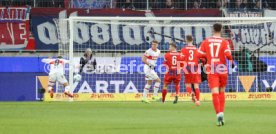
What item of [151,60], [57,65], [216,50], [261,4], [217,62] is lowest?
[57,65]

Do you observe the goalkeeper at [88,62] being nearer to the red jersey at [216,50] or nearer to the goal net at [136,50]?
the goal net at [136,50]

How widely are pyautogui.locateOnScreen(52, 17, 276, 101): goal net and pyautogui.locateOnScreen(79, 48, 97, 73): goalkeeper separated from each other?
4 cm

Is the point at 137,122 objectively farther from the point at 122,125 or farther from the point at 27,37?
the point at 27,37

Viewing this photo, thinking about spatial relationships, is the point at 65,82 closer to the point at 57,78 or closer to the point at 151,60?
the point at 57,78

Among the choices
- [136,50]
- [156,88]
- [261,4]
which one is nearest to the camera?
[156,88]

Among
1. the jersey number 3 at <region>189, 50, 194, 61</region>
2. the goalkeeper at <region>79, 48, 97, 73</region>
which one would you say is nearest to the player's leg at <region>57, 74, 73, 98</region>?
the goalkeeper at <region>79, 48, 97, 73</region>

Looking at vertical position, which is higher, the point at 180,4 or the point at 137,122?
the point at 180,4

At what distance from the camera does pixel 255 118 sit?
16547 millimetres

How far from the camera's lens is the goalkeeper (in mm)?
30250

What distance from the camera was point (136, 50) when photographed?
3272 cm

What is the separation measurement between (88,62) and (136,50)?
2932 millimetres

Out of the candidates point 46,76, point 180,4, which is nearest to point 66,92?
point 46,76

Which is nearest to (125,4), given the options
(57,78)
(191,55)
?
(57,78)

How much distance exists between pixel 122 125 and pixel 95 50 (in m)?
18.8
